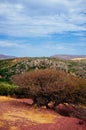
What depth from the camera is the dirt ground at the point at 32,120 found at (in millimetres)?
18337

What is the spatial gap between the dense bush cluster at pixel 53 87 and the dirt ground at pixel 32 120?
202 centimetres

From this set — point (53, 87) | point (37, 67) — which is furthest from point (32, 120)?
point (37, 67)

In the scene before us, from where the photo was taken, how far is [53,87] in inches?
1030

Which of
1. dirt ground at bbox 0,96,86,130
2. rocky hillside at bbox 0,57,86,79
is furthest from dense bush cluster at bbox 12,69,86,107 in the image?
rocky hillside at bbox 0,57,86,79

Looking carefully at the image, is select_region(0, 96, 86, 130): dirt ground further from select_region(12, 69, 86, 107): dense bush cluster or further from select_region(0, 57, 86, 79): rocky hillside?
select_region(0, 57, 86, 79): rocky hillside

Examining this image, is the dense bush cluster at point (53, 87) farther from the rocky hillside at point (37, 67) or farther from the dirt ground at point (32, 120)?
the rocky hillside at point (37, 67)

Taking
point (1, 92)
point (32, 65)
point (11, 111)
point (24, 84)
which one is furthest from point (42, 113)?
point (32, 65)

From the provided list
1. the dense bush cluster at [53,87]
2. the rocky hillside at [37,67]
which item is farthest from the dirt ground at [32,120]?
the rocky hillside at [37,67]

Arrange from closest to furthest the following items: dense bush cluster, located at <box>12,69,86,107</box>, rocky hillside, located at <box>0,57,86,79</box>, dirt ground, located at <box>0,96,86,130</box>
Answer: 1. dirt ground, located at <box>0,96,86,130</box>
2. dense bush cluster, located at <box>12,69,86,107</box>
3. rocky hillside, located at <box>0,57,86,79</box>

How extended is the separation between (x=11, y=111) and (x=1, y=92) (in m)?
10.5

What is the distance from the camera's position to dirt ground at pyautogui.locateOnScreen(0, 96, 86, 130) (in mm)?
18337

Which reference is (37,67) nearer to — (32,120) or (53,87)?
(53,87)

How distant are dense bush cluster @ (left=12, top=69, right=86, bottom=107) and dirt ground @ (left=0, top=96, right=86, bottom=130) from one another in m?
2.02

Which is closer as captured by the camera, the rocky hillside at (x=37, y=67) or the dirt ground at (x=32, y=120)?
the dirt ground at (x=32, y=120)
